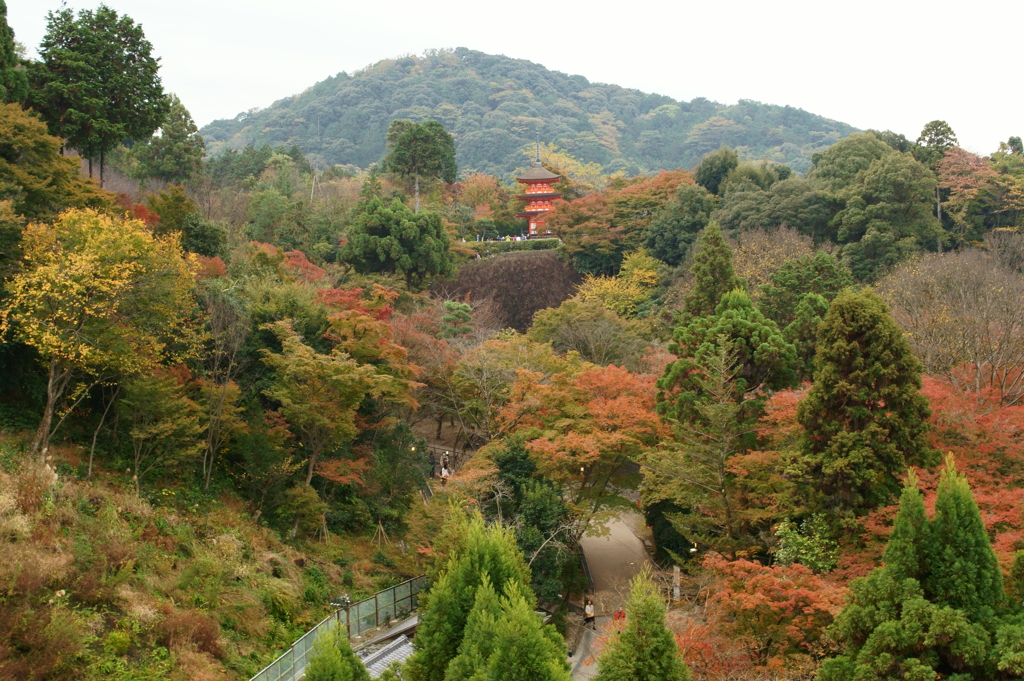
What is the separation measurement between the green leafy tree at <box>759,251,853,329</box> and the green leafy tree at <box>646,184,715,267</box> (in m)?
13.5

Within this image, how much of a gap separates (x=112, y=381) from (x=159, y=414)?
1.26m

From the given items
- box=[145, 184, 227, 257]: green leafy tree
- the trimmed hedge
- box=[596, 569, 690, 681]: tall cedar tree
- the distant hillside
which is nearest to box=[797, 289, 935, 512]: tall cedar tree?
box=[596, 569, 690, 681]: tall cedar tree

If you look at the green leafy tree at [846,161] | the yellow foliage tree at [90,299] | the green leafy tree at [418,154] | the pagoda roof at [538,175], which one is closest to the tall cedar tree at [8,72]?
the yellow foliage tree at [90,299]

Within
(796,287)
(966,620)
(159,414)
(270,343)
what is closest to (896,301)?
(796,287)

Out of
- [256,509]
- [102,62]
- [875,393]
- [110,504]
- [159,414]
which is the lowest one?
[256,509]

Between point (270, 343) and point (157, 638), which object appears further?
point (270, 343)

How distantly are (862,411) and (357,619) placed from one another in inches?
393

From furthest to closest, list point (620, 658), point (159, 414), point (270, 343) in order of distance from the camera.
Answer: point (270, 343)
point (159, 414)
point (620, 658)

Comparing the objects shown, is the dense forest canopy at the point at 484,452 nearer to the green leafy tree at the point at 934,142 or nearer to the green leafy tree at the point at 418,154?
the green leafy tree at the point at 934,142

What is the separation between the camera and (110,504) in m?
13.8

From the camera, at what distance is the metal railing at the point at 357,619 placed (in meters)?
12.1

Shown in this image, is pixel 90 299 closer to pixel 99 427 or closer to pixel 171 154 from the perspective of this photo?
pixel 99 427

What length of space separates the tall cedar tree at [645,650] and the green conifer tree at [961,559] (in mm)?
3316

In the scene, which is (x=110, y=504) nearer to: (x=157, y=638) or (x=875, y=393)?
(x=157, y=638)
